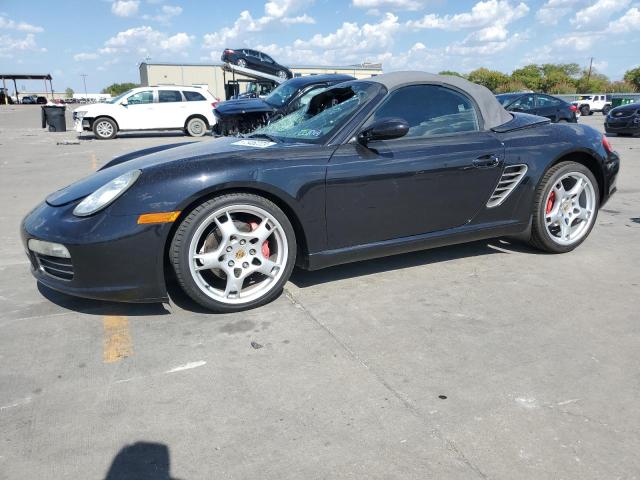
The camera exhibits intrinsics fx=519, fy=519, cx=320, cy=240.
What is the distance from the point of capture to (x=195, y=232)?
2.90 meters

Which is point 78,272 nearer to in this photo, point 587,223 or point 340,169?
point 340,169

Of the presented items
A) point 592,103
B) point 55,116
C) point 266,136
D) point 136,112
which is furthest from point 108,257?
point 592,103

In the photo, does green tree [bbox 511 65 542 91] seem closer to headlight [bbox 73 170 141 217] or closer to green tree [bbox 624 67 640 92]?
green tree [bbox 624 67 640 92]

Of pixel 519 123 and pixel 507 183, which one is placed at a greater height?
pixel 519 123

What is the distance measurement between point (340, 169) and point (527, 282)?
5.02ft

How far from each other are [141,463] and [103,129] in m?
16.0

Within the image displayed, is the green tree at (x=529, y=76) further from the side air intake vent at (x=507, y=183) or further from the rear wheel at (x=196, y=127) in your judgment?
the side air intake vent at (x=507, y=183)

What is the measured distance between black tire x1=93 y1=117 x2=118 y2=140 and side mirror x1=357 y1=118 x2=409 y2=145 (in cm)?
1479

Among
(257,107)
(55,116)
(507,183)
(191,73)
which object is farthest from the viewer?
(191,73)

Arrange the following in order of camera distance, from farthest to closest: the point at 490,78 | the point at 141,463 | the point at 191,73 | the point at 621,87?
the point at 191,73 → the point at 490,78 → the point at 621,87 → the point at 141,463

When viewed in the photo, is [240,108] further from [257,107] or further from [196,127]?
[196,127]

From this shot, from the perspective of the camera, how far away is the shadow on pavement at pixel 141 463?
1770mm

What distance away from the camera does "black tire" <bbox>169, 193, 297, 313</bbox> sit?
2879 millimetres

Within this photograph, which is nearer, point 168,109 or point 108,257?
point 108,257
